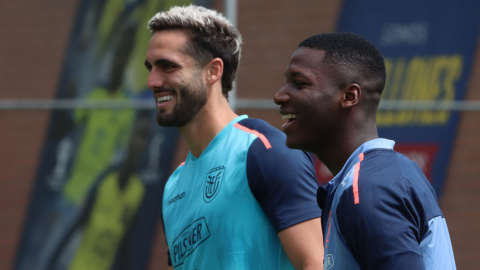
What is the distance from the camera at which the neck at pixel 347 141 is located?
1.70m

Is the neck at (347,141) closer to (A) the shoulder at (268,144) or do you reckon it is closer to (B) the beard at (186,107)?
(A) the shoulder at (268,144)

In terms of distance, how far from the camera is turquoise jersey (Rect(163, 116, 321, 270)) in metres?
2.27

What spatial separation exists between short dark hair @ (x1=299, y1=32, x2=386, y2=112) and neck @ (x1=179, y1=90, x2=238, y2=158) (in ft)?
3.23

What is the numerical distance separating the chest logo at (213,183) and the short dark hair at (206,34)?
51cm

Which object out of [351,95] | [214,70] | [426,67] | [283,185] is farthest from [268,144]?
[426,67]

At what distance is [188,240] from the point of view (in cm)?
245

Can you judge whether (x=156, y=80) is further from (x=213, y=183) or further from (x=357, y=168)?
(x=357, y=168)

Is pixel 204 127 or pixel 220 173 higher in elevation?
pixel 204 127

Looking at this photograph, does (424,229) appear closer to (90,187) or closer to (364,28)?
(364,28)

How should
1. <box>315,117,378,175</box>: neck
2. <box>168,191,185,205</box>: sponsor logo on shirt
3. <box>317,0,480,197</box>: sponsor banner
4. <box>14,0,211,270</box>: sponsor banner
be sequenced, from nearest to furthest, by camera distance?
<box>315,117,378,175</box>: neck
<box>168,191,185,205</box>: sponsor logo on shirt
<box>317,0,480,197</box>: sponsor banner
<box>14,0,211,270</box>: sponsor banner

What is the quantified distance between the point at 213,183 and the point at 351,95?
92 centimetres

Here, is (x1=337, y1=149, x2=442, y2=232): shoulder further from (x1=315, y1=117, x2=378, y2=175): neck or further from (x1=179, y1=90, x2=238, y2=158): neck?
(x1=179, y1=90, x2=238, y2=158): neck

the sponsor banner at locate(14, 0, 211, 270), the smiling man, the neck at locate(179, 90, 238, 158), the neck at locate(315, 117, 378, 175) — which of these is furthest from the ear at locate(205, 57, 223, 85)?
the sponsor banner at locate(14, 0, 211, 270)

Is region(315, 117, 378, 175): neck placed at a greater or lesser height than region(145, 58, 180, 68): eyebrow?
lesser
